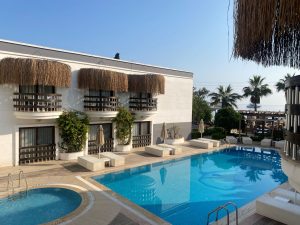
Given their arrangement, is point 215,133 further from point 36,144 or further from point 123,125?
point 36,144

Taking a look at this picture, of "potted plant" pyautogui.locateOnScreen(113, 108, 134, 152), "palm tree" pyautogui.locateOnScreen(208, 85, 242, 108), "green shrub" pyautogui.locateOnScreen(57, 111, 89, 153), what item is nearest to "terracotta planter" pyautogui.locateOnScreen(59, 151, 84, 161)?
"green shrub" pyautogui.locateOnScreen(57, 111, 89, 153)

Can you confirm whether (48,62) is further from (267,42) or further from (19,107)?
(267,42)

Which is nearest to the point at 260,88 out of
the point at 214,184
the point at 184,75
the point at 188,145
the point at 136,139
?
the point at 184,75

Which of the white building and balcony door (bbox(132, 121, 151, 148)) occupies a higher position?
the white building

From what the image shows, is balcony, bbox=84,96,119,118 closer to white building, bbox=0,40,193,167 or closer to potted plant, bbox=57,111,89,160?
white building, bbox=0,40,193,167

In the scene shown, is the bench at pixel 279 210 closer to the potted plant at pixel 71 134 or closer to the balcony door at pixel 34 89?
the potted plant at pixel 71 134

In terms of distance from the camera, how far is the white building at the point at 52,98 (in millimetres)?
13039

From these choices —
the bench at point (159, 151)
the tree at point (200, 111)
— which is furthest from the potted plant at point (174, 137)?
the tree at point (200, 111)

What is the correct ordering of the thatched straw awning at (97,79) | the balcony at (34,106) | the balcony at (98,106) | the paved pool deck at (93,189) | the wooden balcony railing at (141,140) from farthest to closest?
1. the wooden balcony railing at (141,140)
2. the balcony at (98,106)
3. the thatched straw awning at (97,79)
4. the balcony at (34,106)
5. the paved pool deck at (93,189)

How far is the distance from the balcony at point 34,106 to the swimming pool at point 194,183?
4.52m

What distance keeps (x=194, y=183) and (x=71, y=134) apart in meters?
7.64

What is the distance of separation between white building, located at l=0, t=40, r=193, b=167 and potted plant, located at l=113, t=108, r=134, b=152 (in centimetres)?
51

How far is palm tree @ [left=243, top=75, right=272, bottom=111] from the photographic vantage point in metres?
37.8

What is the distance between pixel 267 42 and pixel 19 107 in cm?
1278
